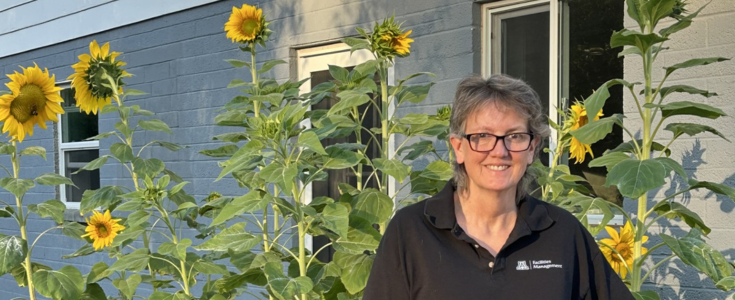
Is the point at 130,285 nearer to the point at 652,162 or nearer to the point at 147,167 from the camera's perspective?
the point at 147,167

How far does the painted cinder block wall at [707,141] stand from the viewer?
13.3 ft

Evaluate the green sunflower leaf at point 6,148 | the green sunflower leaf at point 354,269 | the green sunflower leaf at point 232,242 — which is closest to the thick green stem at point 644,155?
the green sunflower leaf at point 354,269

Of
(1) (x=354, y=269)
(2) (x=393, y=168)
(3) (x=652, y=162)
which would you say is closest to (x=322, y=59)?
(2) (x=393, y=168)

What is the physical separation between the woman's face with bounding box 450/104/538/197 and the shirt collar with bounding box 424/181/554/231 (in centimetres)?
9

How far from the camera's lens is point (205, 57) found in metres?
6.91

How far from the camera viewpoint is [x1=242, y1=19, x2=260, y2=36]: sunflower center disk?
4059mm

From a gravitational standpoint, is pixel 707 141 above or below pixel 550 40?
below

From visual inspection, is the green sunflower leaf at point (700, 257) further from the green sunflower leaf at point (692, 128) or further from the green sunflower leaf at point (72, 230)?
the green sunflower leaf at point (72, 230)

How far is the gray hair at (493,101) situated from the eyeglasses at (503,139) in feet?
0.12

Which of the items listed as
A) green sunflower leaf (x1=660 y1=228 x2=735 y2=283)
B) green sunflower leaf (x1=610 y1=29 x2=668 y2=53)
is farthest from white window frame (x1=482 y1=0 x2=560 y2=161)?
green sunflower leaf (x1=660 y1=228 x2=735 y2=283)

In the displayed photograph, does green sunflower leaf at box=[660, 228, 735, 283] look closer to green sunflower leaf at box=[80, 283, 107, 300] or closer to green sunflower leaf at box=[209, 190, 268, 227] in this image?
green sunflower leaf at box=[209, 190, 268, 227]

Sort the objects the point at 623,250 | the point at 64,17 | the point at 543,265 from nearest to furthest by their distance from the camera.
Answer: the point at 543,265 → the point at 623,250 → the point at 64,17

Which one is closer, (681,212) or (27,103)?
(681,212)

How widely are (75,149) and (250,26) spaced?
16.6 feet
